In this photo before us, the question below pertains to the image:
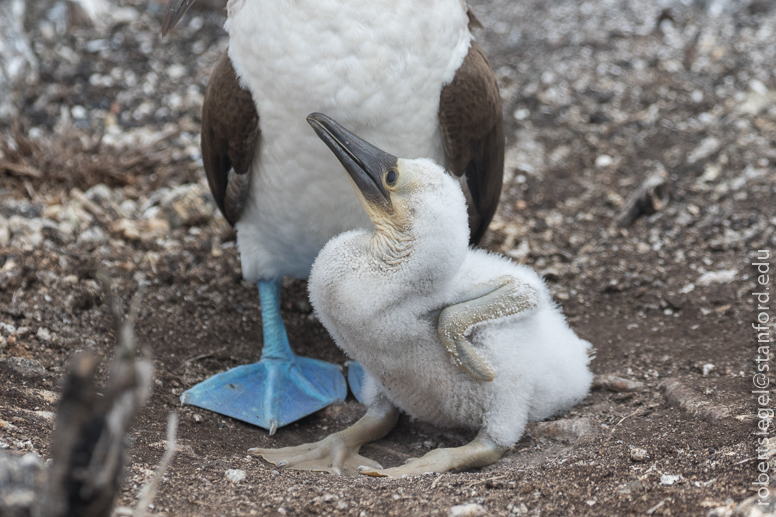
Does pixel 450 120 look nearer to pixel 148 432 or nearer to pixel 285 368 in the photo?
pixel 285 368

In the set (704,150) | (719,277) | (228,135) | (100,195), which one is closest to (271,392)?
(228,135)

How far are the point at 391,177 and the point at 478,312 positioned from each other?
55 cm

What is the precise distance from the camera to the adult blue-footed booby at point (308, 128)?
2.77 m

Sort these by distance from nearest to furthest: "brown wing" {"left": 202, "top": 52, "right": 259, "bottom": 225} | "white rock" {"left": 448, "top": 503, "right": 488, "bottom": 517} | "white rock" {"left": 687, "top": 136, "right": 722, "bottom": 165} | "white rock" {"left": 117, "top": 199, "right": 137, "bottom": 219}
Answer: "white rock" {"left": 448, "top": 503, "right": 488, "bottom": 517} → "brown wing" {"left": 202, "top": 52, "right": 259, "bottom": 225} → "white rock" {"left": 117, "top": 199, "right": 137, "bottom": 219} → "white rock" {"left": 687, "top": 136, "right": 722, "bottom": 165}

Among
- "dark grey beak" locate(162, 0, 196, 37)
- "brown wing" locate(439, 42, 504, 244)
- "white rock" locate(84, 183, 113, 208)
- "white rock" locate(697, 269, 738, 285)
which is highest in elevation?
"dark grey beak" locate(162, 0, 196, 37)

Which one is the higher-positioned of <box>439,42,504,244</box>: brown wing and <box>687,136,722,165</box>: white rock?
<box>439,42,504,244</box>: brown wing

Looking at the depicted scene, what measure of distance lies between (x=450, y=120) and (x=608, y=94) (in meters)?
2.94

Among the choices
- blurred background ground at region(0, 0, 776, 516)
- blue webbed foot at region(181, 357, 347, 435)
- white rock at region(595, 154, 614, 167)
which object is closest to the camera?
blurred background ground at region(0, 0, 776, 516)

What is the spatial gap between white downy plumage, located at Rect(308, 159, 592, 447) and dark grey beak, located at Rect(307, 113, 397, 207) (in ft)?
0.27

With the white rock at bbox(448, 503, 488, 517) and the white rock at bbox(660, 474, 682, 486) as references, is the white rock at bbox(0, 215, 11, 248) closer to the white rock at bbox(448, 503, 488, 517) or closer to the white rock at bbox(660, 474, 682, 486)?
the white rock at bbox(448, 503, 488, 517)

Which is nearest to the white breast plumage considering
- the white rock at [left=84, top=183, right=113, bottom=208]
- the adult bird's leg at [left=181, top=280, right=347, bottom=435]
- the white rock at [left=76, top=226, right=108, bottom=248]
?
the adult bird's leg at [left=181, top=280, right=347, bottom=435]

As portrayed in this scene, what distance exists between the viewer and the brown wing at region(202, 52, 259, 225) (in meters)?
3.01

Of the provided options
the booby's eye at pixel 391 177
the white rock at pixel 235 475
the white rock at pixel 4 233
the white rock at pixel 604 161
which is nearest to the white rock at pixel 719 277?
the white rock at pixel 604 161

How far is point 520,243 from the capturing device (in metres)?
4.41
